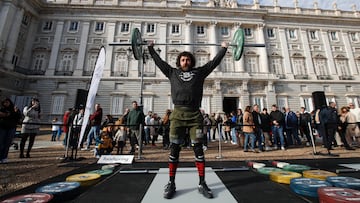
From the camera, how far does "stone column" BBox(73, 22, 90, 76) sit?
19.3 metres

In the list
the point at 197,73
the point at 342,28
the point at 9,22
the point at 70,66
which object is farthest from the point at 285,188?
the point at 342,28

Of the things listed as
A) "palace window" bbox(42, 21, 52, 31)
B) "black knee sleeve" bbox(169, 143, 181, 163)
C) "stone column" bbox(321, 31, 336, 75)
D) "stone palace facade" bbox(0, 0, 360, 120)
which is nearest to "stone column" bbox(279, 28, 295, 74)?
"stone palace facade" bbox(0, 0, 360, 120)

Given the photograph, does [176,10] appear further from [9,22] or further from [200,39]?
[9,22]

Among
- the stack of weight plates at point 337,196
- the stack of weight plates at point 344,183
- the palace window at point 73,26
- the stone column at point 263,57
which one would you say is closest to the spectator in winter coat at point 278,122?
the stack of weight plates at point 344,183

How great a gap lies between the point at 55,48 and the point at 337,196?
2571 cm

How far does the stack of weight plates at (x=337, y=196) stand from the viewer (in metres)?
1.37

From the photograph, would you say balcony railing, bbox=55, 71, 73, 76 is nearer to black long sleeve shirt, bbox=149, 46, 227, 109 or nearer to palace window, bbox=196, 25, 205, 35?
palace window, bbox=196, 25, 205, 35

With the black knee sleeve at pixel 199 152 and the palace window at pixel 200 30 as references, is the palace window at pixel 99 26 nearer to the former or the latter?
the palace window at pixel 200 30

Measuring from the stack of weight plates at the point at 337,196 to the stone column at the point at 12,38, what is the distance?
24.9 metres

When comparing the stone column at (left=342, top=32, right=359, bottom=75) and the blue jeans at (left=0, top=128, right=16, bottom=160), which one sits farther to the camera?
the stone column at (left=342, top=32, right=359, bottom=75)

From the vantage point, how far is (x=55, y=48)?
65.7 feet

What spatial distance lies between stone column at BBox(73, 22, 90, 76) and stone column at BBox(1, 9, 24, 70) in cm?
605

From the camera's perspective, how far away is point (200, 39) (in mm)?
21594

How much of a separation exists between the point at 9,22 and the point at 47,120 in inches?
435
